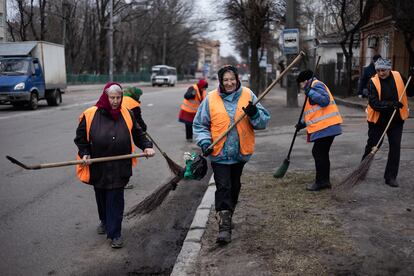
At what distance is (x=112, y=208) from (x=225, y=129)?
4.22 ft

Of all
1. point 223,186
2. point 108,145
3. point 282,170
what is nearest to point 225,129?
point 223,186

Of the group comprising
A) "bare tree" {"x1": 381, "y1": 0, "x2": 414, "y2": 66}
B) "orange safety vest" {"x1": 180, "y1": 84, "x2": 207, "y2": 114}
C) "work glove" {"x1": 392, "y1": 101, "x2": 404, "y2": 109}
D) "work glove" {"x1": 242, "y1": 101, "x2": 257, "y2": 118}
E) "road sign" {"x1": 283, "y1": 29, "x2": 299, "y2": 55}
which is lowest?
"orange safety vest" {"x1": 180, "y1": 84, "x2": 207, "y2": 114}

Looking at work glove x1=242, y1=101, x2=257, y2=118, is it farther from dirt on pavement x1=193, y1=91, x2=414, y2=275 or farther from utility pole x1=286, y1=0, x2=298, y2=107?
utility pole x1=286, y1=0, x2=298, y2=107

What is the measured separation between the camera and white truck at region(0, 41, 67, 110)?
19.5m

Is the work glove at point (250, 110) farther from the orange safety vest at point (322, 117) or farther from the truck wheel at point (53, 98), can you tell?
the truck wheel at point (53, 98)

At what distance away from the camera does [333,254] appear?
420cm

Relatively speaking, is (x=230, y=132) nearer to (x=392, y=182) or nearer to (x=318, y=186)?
(x=318, y=186)

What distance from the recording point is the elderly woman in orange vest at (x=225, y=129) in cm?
457

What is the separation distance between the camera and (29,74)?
66.0 feet

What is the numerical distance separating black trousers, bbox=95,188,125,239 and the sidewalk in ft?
2.23

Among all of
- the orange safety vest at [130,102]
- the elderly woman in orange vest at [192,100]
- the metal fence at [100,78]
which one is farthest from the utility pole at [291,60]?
the metal fence at [100,78]

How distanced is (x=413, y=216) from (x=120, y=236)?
300 centimetres

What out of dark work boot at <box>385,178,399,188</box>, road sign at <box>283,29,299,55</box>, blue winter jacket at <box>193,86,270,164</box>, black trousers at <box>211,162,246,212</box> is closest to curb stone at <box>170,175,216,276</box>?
black trousers at <box>211,162,246,212</box>

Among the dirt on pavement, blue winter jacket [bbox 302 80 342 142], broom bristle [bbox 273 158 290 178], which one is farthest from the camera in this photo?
broom bristle [bbox 273 158 290 178]
